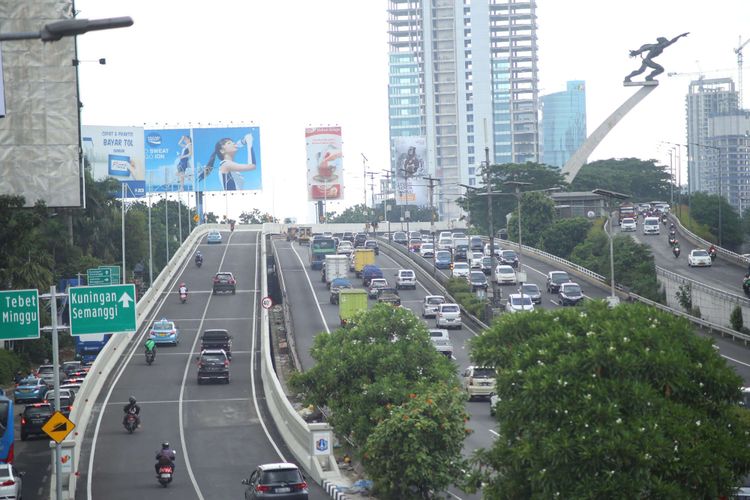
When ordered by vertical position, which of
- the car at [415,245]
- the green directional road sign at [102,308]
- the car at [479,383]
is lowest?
the car at [479,383]

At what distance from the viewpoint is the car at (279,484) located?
28.6 m

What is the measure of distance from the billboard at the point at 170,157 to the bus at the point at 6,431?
9259cm

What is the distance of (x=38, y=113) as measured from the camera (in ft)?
158

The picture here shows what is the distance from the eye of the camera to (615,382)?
21016 mm

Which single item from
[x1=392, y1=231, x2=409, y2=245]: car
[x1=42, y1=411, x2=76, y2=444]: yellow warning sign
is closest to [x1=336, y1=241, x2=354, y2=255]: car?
[x1=392, y1=231, x2=409, y2=245]: car

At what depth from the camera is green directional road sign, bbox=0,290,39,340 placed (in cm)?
3381

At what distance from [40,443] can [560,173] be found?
110 metres

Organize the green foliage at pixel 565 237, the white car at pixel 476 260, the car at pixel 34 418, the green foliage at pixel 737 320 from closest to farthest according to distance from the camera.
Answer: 1. the car at pixel 34 418
2. the green foliage at pixel 737 320
3. the white car at pixel 476 260
4. the green foliage at pixel 565 237

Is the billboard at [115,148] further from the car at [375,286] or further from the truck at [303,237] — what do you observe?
the car at [375,286]

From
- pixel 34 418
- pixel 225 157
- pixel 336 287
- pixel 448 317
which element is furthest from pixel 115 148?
pixel 34 418

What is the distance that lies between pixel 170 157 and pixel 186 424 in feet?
288

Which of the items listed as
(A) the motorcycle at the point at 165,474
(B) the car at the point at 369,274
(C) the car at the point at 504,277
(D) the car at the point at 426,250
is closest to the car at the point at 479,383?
(A) the motorcycle at the point at 165,474

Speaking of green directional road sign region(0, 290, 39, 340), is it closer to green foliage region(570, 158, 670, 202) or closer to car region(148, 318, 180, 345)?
car region(148, 318, 180, 345)

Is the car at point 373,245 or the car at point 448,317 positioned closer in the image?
the car at point 448,317
